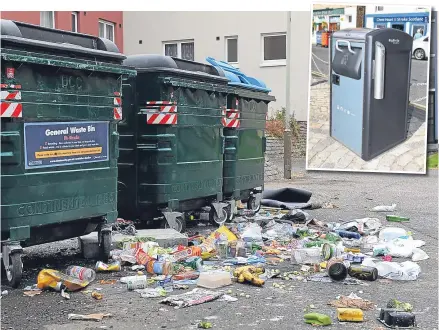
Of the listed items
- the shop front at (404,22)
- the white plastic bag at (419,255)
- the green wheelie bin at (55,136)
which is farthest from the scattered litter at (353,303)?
the shop front at (404,22)

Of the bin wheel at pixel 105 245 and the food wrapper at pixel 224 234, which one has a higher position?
the bin wheel at pixel 105 245

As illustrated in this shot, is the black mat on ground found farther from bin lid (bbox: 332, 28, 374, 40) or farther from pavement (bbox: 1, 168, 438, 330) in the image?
pavement (bbox: 1, 168, 438, 330)

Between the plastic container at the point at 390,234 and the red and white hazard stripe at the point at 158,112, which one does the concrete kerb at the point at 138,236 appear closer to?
the red and white hazard stripe at the point at 158,112

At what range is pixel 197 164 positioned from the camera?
6957mm

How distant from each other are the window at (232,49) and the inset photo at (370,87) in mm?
8899

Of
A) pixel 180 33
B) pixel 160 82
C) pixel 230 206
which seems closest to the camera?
pixel 160 82

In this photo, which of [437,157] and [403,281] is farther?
[437,157]

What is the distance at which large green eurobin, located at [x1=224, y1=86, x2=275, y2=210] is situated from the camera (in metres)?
7.95

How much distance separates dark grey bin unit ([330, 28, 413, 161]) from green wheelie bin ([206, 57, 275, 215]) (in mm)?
1127

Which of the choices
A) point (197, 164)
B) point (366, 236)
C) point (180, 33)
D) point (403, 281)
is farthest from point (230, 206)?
point (180, 33)

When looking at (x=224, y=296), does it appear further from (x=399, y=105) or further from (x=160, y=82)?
(x=399, y=105)

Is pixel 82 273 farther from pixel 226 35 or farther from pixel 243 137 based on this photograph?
pixel 226 35

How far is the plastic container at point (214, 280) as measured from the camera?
455 centimetres

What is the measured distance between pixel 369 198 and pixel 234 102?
375 centimetres
